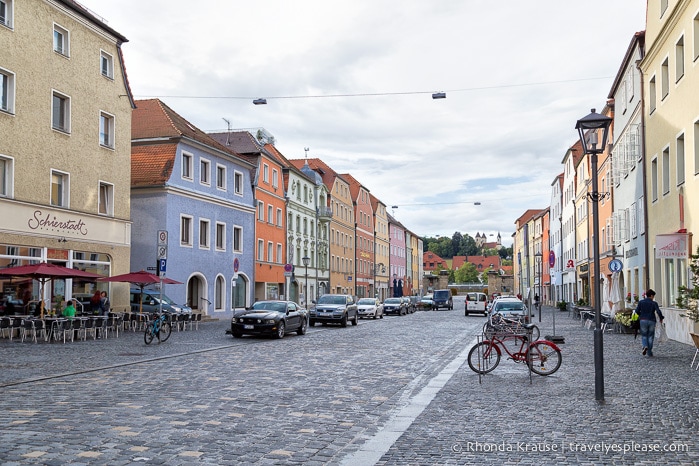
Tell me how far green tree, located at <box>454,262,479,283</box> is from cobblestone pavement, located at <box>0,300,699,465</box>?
153 m

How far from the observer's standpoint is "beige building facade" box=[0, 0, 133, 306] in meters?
25.8

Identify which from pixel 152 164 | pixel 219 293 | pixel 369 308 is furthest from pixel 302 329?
pixel 369 308

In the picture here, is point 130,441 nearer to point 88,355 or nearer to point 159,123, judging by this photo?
point 88,355

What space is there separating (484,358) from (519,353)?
0.67 m

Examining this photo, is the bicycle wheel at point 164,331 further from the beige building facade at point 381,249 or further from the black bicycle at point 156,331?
the beige building facade at point 381,249

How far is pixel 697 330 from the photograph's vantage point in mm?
21562

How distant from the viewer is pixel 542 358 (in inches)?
546

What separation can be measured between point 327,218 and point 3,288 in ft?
144

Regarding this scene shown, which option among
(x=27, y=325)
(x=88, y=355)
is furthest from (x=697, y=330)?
(x=27, y=325)

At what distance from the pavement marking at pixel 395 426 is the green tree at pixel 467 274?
519 feet

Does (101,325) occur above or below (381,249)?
below

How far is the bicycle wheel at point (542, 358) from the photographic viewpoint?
13.8 meters

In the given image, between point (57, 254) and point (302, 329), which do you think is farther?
point (302, 329)

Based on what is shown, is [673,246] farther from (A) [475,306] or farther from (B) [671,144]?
(A) [475,306]
